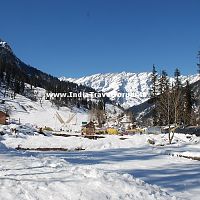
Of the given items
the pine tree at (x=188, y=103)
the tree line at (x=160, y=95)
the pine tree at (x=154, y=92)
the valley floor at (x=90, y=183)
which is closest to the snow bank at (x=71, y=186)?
the valley floor at (x=90, y=183)

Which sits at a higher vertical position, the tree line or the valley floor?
the tree line

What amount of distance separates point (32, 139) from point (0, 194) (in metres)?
34.6

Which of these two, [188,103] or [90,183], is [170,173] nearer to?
[90,183]

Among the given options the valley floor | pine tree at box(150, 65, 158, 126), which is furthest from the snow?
pine tree at box(150, 65, 158, 126)

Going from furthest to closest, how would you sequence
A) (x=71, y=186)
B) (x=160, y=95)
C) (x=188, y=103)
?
(x=188, y=103) < (x=160, y=95) < (x=71, y=186)

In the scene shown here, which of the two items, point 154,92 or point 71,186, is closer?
point 71,186

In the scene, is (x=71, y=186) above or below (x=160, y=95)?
below

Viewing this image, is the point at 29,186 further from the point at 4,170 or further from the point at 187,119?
the point at 187,119

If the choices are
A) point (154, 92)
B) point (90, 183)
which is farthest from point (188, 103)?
point (90, 183)

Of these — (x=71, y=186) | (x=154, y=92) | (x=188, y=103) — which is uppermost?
(x=154, y=92)

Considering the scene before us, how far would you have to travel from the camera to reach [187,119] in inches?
3155

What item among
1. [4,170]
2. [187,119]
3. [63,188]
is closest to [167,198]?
[63,188]

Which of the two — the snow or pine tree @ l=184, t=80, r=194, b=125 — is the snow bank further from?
pine tree @ l=184, t=80, r=194, b=125

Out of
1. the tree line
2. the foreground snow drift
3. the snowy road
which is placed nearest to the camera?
the foreground snow drift
